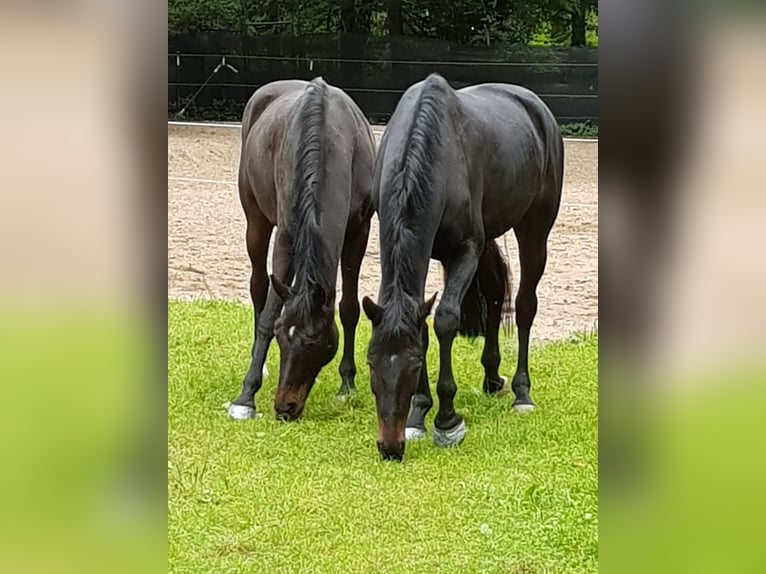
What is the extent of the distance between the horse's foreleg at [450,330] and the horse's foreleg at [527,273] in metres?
0.72

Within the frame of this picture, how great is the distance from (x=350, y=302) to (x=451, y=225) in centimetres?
108

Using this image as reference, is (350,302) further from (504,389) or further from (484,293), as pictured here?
(504,389)

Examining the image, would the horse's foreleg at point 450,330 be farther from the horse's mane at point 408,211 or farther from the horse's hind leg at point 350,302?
the horse's hind leg at point 350,302

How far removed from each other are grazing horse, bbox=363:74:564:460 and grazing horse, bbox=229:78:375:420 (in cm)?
37

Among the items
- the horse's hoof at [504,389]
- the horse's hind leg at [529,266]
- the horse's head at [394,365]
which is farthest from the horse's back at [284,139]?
the horse's hoof at [504,389]

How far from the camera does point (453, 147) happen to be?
3793mm

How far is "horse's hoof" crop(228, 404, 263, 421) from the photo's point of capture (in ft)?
13.7

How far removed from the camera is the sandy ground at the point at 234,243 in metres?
4.23

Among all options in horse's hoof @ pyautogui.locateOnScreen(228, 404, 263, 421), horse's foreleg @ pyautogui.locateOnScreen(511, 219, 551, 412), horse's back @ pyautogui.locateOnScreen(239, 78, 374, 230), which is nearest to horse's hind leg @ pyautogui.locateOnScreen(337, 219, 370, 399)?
horse's back @ pyautogui.locateOnScreen(239, 78, 374, 230)

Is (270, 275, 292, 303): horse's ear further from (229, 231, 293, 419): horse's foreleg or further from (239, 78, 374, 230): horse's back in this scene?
(239, 78, 374, 230): horse's back

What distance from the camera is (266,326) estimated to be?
14.3ft
